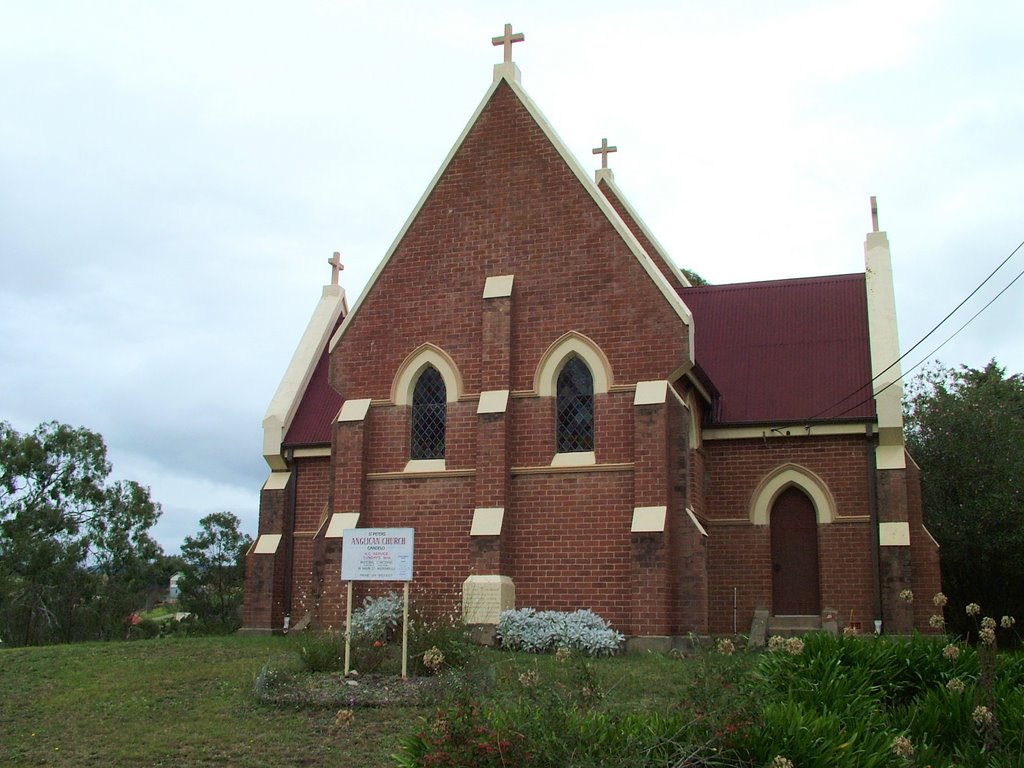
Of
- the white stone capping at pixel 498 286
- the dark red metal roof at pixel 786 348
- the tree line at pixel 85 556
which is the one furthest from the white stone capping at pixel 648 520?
the tree line at pixel 85 556

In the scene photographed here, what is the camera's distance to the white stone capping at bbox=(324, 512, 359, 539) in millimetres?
20953

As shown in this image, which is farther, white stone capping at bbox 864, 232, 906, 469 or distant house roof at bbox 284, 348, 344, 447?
distant house roof at bbox 284, 348, 344, 447

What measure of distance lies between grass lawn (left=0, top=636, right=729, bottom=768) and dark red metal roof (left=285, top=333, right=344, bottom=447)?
8131mm

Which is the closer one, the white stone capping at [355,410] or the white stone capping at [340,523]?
the white stone capping at [340,523]

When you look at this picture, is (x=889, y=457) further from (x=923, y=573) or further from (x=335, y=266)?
(x=335, y=266)

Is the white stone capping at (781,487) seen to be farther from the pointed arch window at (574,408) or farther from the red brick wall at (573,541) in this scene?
the pointed arch window at (574,408)

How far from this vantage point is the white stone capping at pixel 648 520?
1883cm

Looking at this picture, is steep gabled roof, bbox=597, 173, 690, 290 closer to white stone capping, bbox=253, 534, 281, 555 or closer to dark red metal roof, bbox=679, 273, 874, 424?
dark red metal roof, bbox=679, 273, 874, 424

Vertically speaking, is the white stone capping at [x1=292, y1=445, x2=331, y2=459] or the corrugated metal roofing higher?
the corrugated metal roofing

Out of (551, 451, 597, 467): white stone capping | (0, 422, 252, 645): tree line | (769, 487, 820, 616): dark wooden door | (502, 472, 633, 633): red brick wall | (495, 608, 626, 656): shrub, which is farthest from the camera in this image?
(0, 422, 252, 645): tree line

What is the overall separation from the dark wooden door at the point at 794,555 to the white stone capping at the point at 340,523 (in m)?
8.21

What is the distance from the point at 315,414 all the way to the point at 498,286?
749 cm

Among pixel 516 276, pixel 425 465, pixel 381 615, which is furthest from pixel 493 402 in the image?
pixel 381 615

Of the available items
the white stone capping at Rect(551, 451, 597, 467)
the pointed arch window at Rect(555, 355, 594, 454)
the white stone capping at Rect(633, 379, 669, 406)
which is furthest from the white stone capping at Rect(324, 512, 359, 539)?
the white stone capping at Rect(633, 379, 669, 406)
